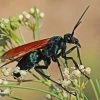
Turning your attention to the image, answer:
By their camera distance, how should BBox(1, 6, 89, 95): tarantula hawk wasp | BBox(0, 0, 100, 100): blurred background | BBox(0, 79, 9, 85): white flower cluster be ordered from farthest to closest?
1. BBox(0, 0, 100, 100): blurred background
2. BBox(1, 6, 89, 95): tarantula hawk wasp
3. BBox(0, 79, 9, 85): white flower cluster

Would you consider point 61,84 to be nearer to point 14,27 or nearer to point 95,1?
point 14,27

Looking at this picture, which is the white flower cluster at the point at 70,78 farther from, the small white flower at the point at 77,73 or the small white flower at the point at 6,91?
the small white flower at the point at 6,91

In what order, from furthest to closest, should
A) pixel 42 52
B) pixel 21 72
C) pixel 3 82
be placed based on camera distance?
pixel 42 52 → pixel 21 72 → pixel 3 82

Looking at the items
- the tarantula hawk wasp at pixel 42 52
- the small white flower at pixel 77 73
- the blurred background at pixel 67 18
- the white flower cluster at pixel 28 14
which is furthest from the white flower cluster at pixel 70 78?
the blurred background at pixel 67 18

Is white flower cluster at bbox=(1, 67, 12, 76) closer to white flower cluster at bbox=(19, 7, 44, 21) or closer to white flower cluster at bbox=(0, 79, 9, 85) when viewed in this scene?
white flower cluster at bbox=(0, 79, 9, 85)

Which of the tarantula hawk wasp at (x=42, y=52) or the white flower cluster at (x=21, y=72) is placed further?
the tarantula hawk wasp at (x=42, y=52)

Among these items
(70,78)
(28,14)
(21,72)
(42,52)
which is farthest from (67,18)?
(70,78)

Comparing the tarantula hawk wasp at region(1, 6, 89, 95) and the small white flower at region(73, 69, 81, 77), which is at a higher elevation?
the tarantula hawk wasp at region(1, 6, 89, 95)

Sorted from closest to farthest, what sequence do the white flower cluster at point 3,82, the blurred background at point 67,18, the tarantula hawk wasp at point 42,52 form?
the white flower cluster at point 3,82 → the tarantula hawk wasp at point 42,52 → the blurred background at point 67,18

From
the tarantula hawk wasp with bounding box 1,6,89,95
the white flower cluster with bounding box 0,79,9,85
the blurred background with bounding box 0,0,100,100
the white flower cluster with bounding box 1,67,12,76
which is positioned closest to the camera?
the white flower cluster with bounding box 0,79,9,85

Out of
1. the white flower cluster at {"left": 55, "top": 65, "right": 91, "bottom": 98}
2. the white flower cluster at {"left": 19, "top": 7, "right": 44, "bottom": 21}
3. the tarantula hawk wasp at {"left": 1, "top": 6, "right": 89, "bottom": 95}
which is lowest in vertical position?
the white flower cluster at {"left": 55, "top": 65, "right": 91, "bottom": 98}

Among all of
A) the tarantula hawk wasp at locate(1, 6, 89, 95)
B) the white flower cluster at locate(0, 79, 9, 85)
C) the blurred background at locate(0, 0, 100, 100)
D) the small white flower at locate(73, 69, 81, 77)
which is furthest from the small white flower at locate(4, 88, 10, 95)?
the blurred background at locate(0, 0, 100, 100)

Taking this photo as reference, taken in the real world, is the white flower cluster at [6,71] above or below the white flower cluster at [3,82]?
above

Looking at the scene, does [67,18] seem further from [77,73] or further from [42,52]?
[77,73]
